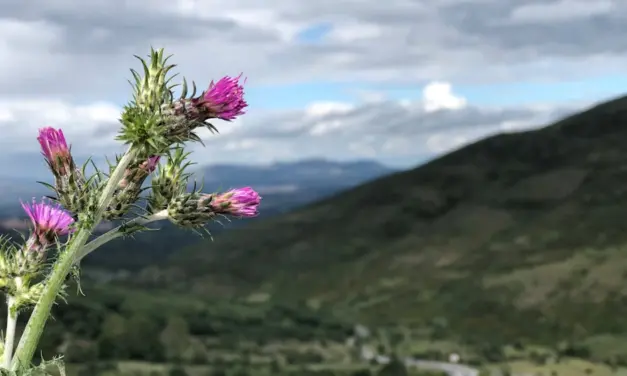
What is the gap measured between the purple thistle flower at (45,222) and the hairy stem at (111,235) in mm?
896

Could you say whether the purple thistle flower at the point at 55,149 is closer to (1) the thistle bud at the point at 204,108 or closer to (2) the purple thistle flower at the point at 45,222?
(2) the purple thistle flower at the point at 45,222

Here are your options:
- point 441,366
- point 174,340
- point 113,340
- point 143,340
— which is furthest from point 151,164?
point 174,340

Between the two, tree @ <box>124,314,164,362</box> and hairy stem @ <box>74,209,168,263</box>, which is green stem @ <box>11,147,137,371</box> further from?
tree @ <box>124,314,164,362</box>

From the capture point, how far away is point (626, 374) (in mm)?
154125

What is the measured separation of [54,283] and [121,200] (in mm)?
786

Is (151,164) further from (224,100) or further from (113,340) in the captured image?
(113,340)

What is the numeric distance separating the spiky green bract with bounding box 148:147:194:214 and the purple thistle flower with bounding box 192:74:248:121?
37 cm

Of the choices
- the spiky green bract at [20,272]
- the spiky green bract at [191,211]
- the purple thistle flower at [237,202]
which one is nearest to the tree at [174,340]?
the spiky green bract at [20,272]

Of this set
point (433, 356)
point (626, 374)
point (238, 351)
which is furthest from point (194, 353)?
point (626, 374)

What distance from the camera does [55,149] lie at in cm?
600

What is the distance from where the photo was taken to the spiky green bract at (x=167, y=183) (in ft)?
18.8

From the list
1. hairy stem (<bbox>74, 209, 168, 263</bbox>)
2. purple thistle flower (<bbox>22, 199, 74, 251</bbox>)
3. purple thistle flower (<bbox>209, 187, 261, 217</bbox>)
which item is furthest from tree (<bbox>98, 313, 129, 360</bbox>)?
hairy stem (<bbox>74, 209, 168, 263</bbox>)

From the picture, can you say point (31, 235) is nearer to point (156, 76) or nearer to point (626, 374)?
point (156, 76)

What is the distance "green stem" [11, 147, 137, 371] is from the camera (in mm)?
4805
